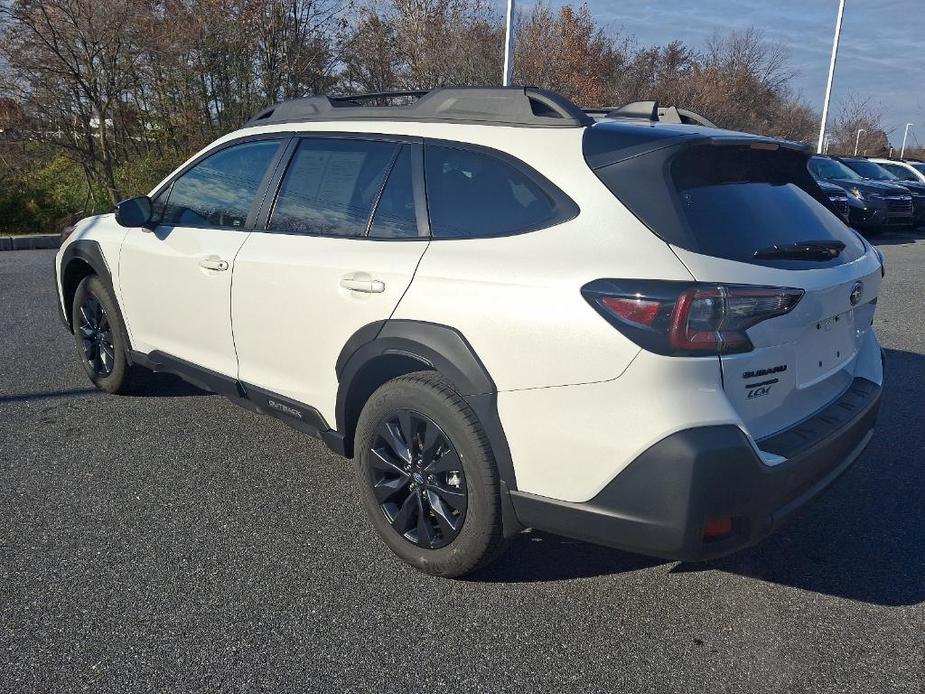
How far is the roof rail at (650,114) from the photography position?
3.29 m

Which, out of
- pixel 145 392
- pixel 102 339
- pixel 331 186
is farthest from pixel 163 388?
pixel 331 186

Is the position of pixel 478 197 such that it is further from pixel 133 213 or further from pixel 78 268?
pixel 78 268

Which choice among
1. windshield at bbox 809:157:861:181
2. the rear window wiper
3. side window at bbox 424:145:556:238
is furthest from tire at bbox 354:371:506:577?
windshield at bbox 809:157:861:181

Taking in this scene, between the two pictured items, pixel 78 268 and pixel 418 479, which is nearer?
pixel 418 479

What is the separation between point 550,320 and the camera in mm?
2484

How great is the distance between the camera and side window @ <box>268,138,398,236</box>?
331cm

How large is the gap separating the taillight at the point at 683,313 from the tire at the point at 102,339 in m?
3.39

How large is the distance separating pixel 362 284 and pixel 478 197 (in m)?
0.57

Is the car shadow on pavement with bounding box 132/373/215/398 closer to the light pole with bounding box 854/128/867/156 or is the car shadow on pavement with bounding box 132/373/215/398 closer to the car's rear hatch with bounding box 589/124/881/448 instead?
the car's rear hatch with bounding box 589/124/881/448

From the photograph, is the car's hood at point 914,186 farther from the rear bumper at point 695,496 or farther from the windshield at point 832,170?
the rear bumper at point 695,496

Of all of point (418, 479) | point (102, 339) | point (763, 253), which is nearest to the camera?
point (763, 253)

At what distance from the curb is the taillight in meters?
12.2

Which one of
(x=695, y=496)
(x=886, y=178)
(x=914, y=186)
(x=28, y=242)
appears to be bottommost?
(x=914, y=186)

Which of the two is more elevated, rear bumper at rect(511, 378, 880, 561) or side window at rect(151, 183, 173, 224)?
side window at rect(151, 183, 173, 224)
